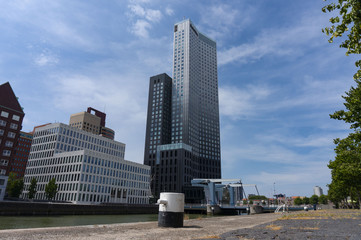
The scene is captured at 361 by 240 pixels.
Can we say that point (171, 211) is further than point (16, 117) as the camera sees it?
No

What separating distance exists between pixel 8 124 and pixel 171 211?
3886 inches

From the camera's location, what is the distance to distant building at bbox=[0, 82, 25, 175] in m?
88.7

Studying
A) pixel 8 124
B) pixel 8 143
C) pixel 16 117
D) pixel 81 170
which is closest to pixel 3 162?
pixel 8 143

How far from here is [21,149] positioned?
191 meters

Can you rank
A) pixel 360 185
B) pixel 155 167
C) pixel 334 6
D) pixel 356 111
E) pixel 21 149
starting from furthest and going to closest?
pixel 21 149 → pixel 155 167 → pixel 360 185 → pixel 356 111 → pixel 334 6

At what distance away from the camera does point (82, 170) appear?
95.1 m

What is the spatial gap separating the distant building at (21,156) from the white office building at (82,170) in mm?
84311

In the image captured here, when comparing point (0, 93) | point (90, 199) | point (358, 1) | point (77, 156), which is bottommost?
point (90, 199)

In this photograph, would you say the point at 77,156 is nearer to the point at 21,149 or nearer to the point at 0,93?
the point at 0,93

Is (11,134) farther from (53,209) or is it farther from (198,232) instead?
(198,232)

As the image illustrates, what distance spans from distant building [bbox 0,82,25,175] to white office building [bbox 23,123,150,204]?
18.0 metres

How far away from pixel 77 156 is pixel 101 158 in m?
10.0

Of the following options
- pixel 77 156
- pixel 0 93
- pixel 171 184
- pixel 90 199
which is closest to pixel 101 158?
pixel 77 156

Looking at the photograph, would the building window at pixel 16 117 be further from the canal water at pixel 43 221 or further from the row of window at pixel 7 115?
the canal water at pixel 43 221
